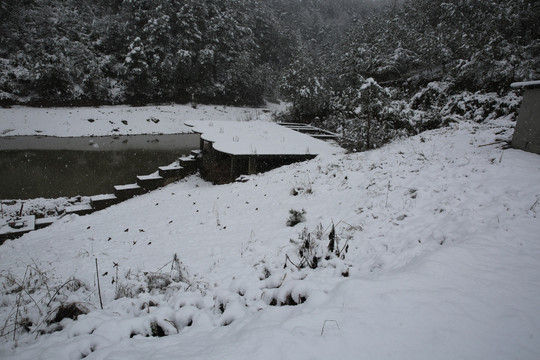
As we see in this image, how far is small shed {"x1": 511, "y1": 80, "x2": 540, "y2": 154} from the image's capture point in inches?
216

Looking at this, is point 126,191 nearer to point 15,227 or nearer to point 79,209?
point 79,209

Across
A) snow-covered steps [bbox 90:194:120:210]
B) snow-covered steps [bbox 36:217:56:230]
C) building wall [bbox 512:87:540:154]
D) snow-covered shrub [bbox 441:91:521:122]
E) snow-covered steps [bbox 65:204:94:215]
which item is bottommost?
snow-covered steps [bbox 36:217:56:230]

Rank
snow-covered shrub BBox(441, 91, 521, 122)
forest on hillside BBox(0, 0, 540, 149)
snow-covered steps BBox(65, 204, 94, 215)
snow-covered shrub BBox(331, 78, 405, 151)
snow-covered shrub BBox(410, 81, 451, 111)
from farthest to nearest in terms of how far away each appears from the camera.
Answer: snow-covered shrub BBox(410, 81, 451, 111) → forest on hillside BBox(0, 0, 540, 149) → snow-covered shrub BBox(441, 91, 521, 122) → snow-covered shrub BBox(331, 78, 405, 151) → snow-covered steps BBox(65, 204, 94, 215)

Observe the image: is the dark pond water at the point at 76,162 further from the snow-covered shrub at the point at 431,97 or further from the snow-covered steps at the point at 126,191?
the snow-covered shrub at the point at 431,97

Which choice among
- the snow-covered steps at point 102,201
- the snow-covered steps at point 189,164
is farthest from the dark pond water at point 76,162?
the snow-covered steps at point 189,164

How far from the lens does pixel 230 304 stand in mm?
2896

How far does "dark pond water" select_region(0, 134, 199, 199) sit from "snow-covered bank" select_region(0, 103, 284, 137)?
4.44 ft

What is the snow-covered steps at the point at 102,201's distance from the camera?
8.58m

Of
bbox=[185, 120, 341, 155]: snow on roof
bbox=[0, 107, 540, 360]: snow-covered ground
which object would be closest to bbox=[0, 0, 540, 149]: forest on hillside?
bbox=[185, 120, 341, 155]: snow on roof

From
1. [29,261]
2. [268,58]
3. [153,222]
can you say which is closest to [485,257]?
[153,222]

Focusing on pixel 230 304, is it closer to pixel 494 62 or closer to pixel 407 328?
pixel 407 328

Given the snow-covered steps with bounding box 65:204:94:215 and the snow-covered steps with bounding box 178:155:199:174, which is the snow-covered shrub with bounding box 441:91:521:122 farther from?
the snow-covered steps with bounding box 65:204:94:215

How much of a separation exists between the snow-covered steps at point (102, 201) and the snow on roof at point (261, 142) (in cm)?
371

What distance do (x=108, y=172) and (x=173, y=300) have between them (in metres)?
10.8
